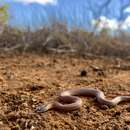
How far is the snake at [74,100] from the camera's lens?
655 cm

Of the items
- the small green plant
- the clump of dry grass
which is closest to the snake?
the small green plant

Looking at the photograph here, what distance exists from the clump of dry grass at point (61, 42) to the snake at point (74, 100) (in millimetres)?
4871

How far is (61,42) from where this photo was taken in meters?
13.6

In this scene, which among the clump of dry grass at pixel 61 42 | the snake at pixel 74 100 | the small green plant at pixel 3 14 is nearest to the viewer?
the snake at pixel 74 100

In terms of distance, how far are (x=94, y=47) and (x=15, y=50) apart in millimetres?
2888

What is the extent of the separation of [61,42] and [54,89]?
589 centimetres

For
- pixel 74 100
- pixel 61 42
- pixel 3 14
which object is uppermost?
pixel 3 14

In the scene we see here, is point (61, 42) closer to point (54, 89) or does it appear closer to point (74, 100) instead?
point (54, 89)

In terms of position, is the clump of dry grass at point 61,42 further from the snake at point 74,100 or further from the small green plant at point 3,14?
the snake at point 74,100

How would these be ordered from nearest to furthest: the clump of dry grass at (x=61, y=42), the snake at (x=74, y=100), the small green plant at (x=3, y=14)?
1. the snake at (x=74, y=100)
2. the small green plant at (x=3, y=14)
3. the clump of dry grass at (x=61, y=42)

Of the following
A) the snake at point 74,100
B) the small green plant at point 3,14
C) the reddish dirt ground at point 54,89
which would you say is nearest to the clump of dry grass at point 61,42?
the reddish dirt ground at point 54,89

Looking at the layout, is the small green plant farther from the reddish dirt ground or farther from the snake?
the snake

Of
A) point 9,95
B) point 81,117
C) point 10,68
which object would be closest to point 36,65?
point 10,68

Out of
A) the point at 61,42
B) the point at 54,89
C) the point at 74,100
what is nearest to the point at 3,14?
the point at 61,42
